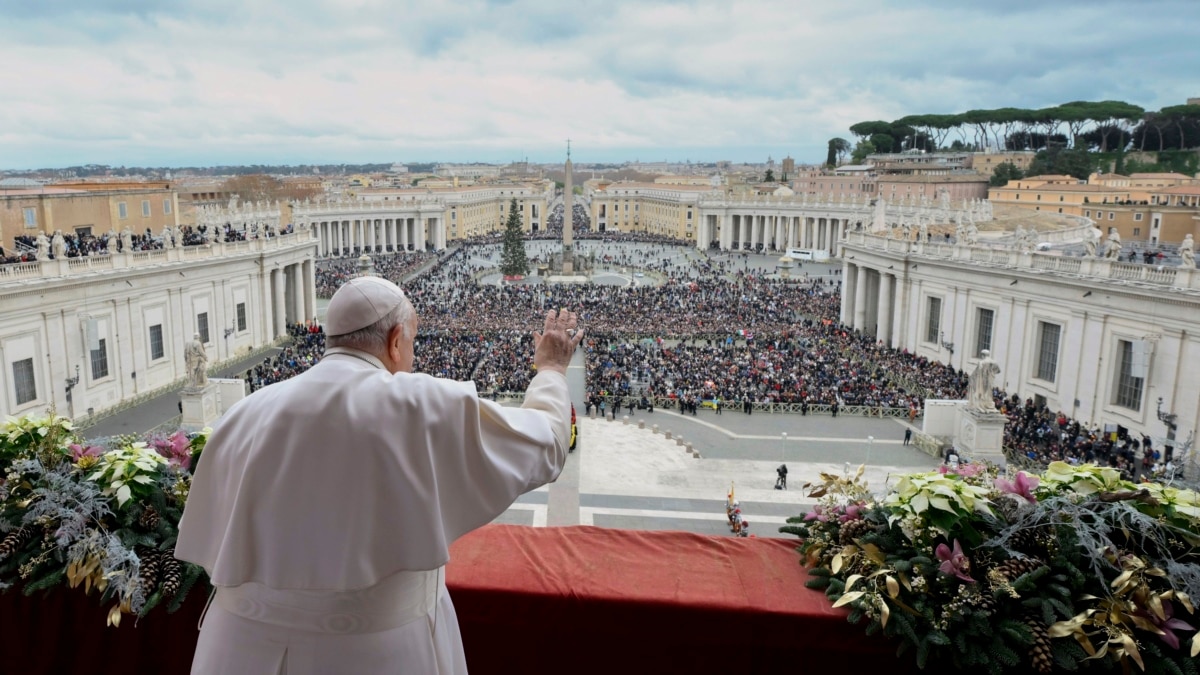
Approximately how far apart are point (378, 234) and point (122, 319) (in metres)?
62.3

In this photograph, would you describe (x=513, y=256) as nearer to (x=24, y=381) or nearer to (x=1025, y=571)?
(x=24, y=381)

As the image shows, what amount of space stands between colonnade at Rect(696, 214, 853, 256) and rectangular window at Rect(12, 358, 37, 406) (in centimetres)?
7259

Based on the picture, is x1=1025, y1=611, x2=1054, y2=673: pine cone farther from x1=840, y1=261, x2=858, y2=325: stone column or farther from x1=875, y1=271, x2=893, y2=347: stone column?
x1=840, y1=261, x2=858, y2=325: stone column

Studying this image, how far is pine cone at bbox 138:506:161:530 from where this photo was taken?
14.0 feet

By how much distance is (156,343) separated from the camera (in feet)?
93.8

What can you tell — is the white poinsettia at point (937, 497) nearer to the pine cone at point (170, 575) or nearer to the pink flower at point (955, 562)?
the pink flower at point (955, 562)

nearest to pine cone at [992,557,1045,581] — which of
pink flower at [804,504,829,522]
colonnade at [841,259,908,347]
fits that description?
pink flower at [804,504,829,522]

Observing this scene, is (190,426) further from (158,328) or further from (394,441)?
(394,441)

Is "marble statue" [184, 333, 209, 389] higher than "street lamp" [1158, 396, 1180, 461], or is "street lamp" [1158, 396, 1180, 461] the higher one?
"marble statue" [184, 333, 209, 389]

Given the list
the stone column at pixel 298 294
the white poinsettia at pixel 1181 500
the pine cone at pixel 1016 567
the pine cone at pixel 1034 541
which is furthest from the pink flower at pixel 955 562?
the stone column at pixel 298 294

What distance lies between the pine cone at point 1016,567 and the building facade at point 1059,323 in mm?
22546

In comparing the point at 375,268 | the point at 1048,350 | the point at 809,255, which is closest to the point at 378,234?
the point at 375,268

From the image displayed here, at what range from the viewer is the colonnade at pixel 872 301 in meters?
37.6

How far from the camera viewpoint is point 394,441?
2.38 m
